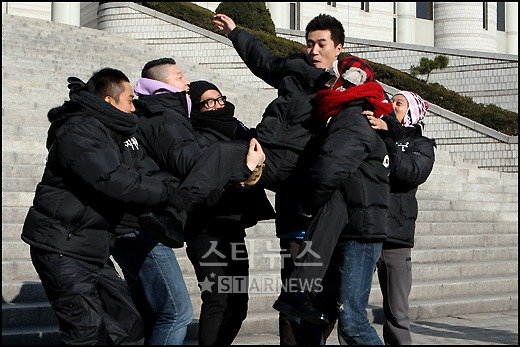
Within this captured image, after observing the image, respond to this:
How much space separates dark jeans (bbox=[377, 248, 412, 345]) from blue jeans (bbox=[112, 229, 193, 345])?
1482 mm

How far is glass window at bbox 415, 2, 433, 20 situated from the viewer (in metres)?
A: 41.9

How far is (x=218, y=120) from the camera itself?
5359 millimetres

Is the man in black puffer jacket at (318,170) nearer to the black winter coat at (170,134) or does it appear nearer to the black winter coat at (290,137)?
the black winter coat at (290,137)

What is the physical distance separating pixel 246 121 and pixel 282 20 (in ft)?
72.4

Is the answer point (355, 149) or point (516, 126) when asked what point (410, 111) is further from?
point (516, 126)

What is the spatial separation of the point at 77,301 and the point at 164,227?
57cm

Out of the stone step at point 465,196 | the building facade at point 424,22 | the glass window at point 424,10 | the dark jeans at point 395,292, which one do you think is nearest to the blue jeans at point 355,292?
the dark jeans at point 395,292

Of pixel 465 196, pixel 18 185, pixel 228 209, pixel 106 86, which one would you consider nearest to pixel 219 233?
pixel 228 209

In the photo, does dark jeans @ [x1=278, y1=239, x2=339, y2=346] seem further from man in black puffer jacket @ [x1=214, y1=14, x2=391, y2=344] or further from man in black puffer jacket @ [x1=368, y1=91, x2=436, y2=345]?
man in black puffer jacket @ [x1=368, y1=91, x2=436, y2=345]

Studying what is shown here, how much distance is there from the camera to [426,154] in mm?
5918

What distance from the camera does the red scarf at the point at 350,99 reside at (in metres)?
4.81

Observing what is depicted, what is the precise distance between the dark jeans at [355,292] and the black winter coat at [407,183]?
91cm

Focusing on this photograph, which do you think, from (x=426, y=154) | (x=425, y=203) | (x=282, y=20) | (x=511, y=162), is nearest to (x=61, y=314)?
(x=426, y=154)

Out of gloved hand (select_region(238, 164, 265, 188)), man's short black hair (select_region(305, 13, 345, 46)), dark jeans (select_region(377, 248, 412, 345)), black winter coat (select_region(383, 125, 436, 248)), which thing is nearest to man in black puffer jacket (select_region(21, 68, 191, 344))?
gloved hand (select_region(238, 164, 265, 188))
